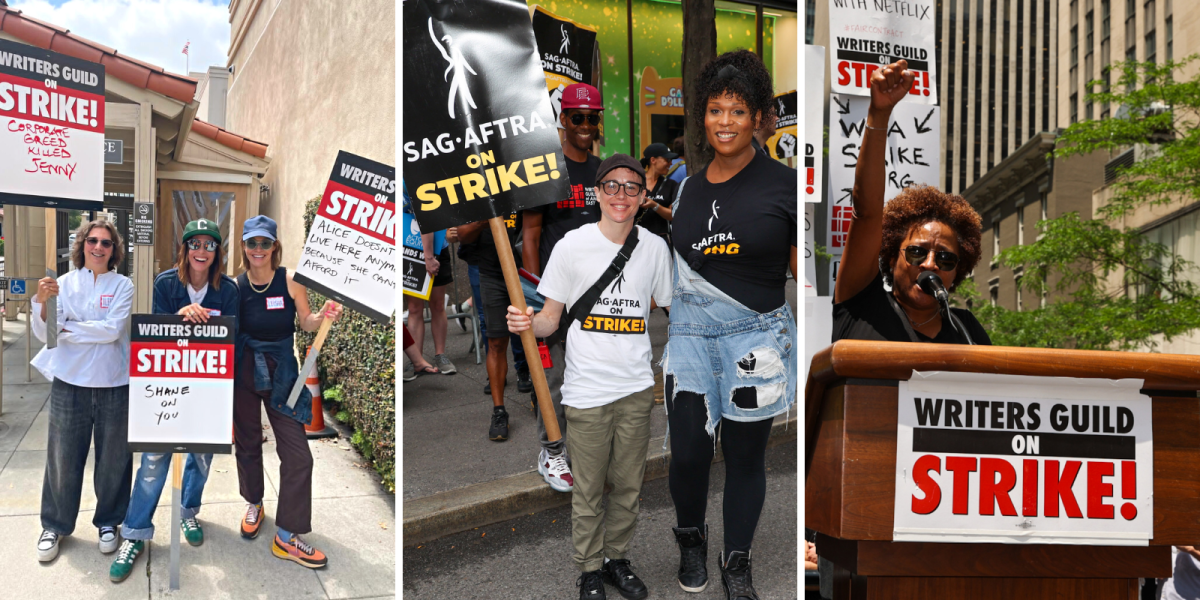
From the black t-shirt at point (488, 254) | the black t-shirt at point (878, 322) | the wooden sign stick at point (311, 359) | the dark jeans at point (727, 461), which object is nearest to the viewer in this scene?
the black t-shirt at point (878, 322)

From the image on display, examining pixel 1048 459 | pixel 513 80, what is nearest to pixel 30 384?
pixel 513 80

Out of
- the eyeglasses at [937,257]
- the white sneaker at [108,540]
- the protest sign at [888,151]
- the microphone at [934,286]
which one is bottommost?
the white sneaker at [108,540]

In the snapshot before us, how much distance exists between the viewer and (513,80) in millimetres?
2586

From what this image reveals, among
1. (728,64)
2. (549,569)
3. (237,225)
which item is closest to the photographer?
(728,64)

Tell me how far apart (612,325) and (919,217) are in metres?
0.99

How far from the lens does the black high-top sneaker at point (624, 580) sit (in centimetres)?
288

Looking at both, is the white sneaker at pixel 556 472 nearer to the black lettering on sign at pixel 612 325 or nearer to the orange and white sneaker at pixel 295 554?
the black lettering on sign at pixel 612 325

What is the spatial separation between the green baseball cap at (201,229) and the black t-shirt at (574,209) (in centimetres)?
177

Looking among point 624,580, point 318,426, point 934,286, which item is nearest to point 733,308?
point 934,286

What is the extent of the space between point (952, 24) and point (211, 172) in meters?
74.4

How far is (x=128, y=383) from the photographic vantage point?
432 centimetres

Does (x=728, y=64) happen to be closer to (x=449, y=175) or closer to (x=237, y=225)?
(x=449, y=175)

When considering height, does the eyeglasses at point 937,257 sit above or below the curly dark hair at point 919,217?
below

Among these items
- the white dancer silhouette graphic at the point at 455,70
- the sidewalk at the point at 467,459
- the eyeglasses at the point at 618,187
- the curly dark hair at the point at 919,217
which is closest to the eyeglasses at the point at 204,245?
the sidewalk at the point at 467,459
